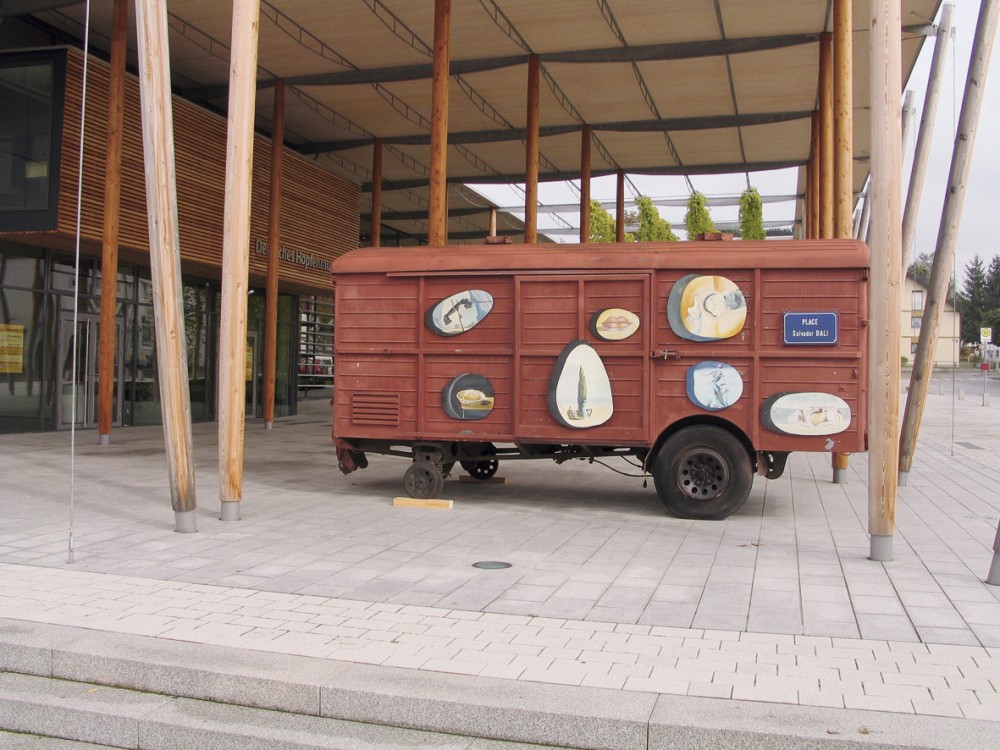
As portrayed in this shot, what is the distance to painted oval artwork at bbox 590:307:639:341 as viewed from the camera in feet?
32.7

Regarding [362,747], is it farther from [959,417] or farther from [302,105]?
[959,417]

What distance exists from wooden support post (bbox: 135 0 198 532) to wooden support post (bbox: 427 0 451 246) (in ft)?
24.1

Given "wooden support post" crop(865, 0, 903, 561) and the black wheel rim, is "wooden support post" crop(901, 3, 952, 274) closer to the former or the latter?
the black wheel rim

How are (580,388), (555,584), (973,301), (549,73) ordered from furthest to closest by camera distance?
1. (973,301)
2. (549,73)
3. (580,388)
4. (555,584)

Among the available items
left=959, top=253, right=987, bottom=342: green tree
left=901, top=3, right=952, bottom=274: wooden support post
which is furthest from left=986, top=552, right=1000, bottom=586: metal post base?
left=959, top=253, right=987, bottom=342: green tree

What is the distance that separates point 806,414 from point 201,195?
1581cm

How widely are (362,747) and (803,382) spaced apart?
21.9ft

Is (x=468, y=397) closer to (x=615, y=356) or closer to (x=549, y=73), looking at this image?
(x=615, y=356)

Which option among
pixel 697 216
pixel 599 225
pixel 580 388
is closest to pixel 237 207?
pixel 580 388

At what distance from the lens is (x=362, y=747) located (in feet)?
13.6

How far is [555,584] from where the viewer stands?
6766 millimetres

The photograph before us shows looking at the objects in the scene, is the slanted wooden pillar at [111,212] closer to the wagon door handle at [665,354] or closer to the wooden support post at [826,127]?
the wagon door handle at [665,354]

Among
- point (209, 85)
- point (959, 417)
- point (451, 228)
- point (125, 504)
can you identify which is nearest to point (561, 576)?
point (125, 504)

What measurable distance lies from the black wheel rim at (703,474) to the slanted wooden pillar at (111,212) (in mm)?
11561
